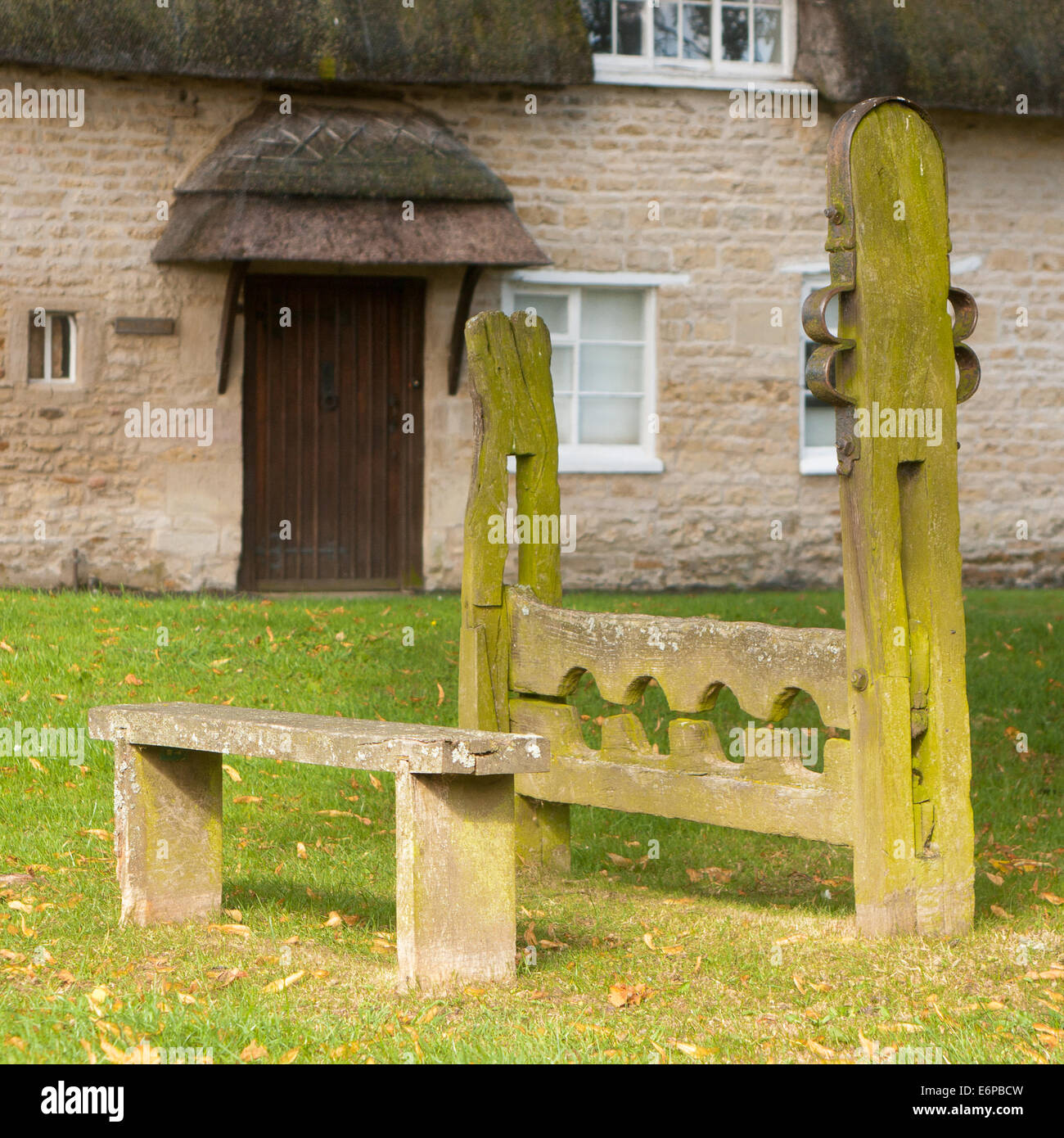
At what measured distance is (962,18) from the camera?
13477mm

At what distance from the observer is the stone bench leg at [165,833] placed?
5.02 meters

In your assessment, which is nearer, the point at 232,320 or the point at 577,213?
the point at 232,320

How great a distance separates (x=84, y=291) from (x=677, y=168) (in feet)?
16.1

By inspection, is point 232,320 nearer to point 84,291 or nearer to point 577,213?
point 84,291

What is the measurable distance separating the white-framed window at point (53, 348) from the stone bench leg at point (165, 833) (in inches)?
306

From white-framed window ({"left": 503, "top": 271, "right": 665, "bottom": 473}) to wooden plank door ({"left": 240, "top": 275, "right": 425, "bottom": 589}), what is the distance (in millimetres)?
1167

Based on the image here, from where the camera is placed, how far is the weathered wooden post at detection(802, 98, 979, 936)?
186 inches

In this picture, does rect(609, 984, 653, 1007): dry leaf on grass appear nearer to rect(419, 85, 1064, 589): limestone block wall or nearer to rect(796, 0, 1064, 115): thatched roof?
rect(419, 85, 1064, 589): limestone block wall

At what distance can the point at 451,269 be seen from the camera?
12.8 meters

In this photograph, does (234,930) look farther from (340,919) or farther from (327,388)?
(327,388)

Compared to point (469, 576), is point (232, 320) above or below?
above
